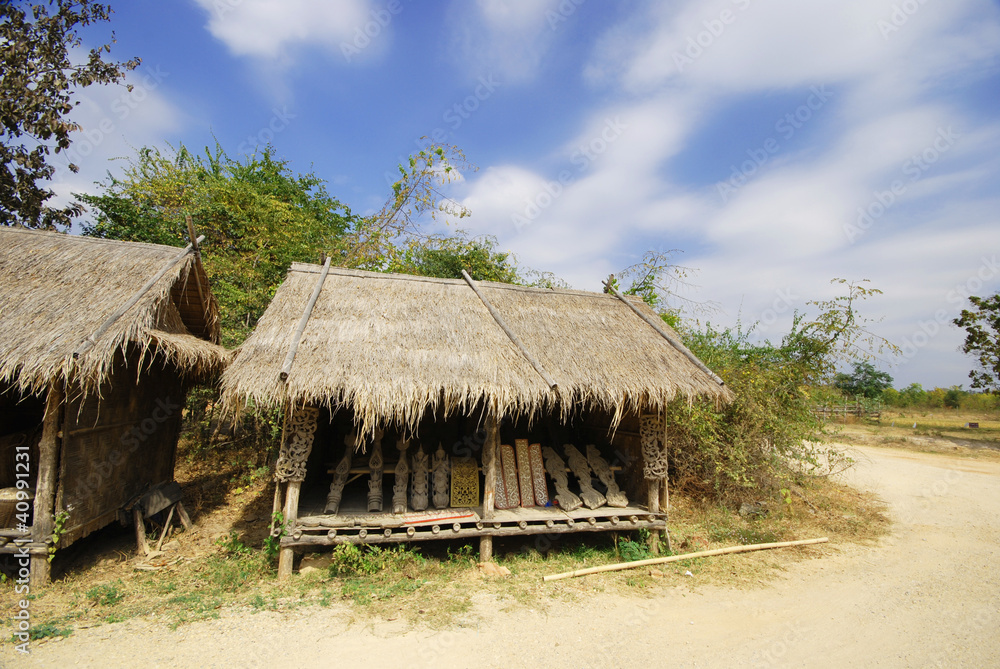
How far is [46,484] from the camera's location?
453 cm

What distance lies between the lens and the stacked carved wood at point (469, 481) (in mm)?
5629

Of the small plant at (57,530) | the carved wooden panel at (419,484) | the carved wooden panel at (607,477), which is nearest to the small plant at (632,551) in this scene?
the carved wooden panel at (607,477)

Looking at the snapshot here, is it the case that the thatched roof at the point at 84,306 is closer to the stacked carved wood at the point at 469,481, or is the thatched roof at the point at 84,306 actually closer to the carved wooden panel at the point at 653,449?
the stacked carved wood at the point at 469,481

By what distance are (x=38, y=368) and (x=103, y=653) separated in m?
2.44

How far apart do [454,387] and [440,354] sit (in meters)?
0.55

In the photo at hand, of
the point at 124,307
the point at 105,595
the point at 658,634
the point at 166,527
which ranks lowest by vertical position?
the point at 658,634

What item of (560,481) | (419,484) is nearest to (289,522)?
(419,484)

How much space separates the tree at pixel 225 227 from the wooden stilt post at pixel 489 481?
6.08 metres

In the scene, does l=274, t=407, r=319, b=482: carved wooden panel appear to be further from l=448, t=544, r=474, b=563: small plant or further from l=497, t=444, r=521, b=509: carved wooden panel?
l=497, t=444, r=521, b=509: carved wooden panel

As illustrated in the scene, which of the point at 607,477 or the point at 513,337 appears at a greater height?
the point at 513,337

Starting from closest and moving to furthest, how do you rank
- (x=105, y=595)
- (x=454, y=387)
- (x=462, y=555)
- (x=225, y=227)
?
(x=105, y=595)
(x=454, y=387)
(x=462, y=555)
(x=225, y=227)

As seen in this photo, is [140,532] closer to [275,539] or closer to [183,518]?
[183,518]

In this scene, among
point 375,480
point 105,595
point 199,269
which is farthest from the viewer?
point 199,269

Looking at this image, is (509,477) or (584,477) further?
(584,477)
